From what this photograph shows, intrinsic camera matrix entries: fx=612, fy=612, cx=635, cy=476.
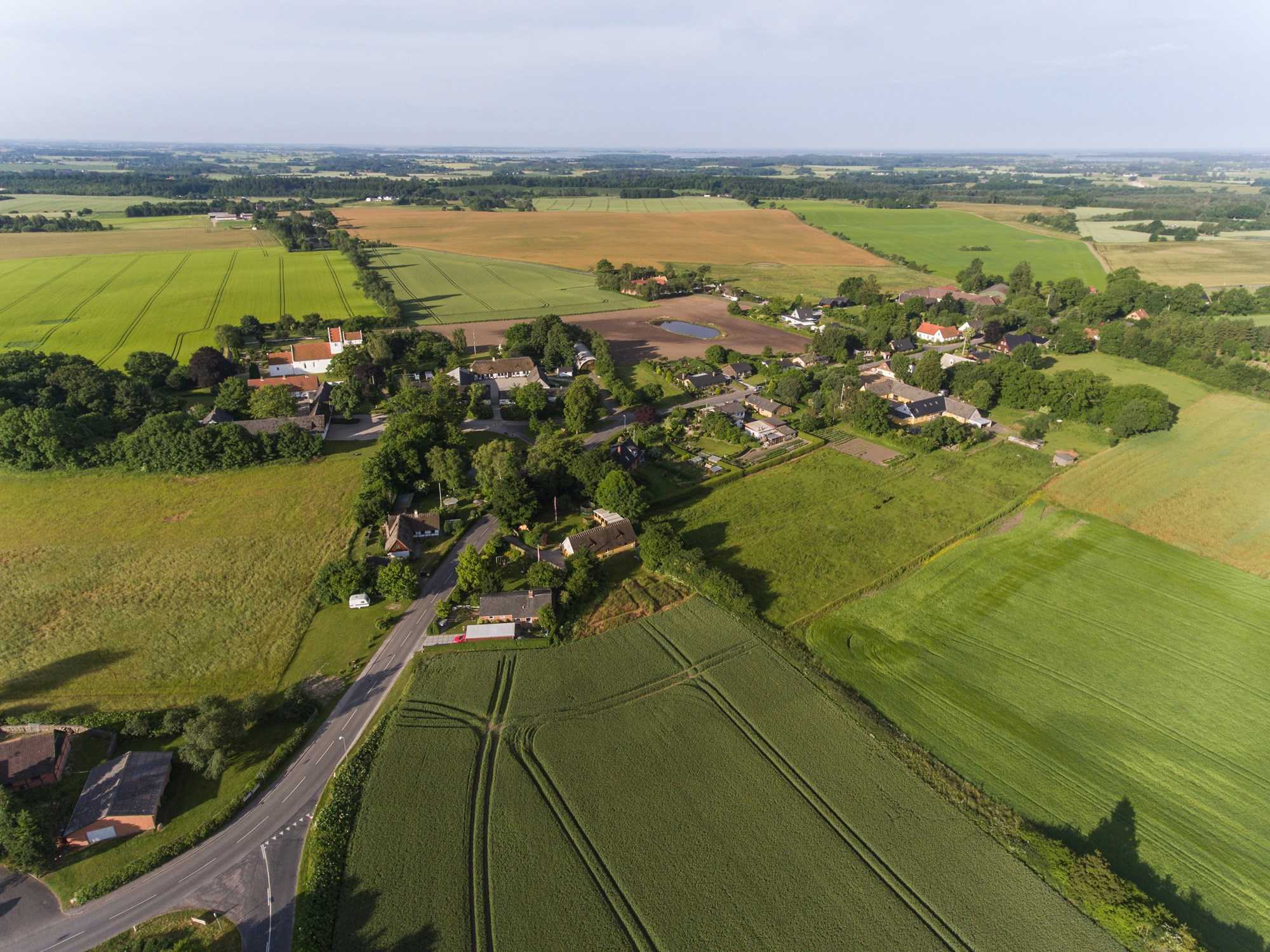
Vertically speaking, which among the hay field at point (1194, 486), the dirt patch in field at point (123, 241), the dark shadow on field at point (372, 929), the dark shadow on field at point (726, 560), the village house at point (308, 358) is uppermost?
the dirt patch in field at point (123, 241)

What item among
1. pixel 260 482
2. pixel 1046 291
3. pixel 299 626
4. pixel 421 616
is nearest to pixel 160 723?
pixel 299 626

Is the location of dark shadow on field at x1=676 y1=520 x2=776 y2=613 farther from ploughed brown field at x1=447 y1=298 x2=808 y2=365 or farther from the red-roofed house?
the red-roofed house

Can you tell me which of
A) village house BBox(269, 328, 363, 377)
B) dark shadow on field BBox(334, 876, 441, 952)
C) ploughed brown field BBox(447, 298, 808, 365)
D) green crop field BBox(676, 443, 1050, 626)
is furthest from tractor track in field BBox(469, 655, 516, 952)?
village house BBox(269, 328, 363, 377)

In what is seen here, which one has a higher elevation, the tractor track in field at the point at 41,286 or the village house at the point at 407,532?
the tractor track in field at the point at 41,286

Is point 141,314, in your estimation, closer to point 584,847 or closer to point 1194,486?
point 584,847

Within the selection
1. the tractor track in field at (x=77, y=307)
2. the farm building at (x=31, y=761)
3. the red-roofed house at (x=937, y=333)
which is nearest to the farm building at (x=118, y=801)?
the farm building at (x=31, y=761)

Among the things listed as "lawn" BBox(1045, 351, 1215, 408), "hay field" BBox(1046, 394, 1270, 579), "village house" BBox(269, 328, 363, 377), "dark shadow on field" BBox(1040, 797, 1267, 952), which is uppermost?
"village house" BBox(269, 328, 363, 377)

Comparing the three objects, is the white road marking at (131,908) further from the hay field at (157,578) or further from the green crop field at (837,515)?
the green crop field at (837,515)
